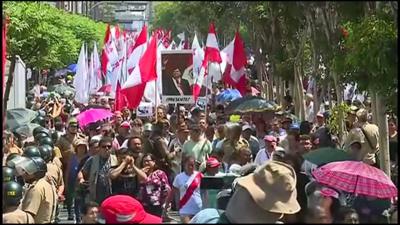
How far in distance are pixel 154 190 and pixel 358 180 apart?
2912 mm

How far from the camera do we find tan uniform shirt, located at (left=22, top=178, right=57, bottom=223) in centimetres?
975

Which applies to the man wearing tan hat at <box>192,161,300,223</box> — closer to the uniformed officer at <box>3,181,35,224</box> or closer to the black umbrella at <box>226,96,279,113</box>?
→ the uniformed officer at <box>3,181,35,224</box>

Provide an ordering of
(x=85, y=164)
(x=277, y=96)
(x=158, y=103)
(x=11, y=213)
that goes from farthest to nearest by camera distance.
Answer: (x=277, y=96), (x=158, y=103), (x=85, y=164), (x=11, y=213)

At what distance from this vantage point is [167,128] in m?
17.3

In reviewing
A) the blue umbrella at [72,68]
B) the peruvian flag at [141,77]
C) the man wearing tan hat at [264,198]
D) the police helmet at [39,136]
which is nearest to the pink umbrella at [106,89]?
the peruvian flag at [141,77]

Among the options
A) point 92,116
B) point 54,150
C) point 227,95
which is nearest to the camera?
point 54,150

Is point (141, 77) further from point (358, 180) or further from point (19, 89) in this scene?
point (19, 89)

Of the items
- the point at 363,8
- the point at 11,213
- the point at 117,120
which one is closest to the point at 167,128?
the point at 117,120

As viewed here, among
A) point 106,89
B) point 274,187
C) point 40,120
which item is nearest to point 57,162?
point 40,120

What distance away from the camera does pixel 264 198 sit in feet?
21.5

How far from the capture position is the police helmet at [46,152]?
536 inches

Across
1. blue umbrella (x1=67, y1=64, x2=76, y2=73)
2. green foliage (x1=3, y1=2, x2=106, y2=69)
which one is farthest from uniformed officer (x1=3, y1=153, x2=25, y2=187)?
blue umbrella (x1=67, y1=64, x2=76, y2=73)

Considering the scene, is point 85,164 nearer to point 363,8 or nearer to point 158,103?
point 363,8

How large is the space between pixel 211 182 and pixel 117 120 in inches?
306
